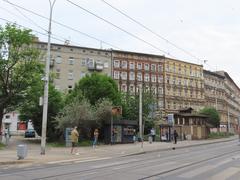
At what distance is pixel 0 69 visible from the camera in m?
34.2

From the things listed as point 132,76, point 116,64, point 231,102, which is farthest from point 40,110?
point 231,102

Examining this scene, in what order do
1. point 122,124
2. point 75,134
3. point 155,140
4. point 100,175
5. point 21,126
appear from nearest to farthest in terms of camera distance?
point 100,175 < point 75,134 < point 122,124 < point 155,140 < point 21,126

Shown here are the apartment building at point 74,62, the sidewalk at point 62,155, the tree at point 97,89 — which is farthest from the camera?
the apartment building at point 74,62

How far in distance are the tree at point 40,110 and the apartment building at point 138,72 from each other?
36341 mm

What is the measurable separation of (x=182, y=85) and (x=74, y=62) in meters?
29.8

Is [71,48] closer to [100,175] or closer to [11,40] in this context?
[11,40]

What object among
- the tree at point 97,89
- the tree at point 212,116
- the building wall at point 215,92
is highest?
the building wall at point 215,92

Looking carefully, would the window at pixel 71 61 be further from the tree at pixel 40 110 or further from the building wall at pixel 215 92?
the building wall at pixel 215 92

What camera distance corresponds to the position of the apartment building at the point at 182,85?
86625 mm

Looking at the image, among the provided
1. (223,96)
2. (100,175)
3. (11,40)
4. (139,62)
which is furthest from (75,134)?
(223,96)

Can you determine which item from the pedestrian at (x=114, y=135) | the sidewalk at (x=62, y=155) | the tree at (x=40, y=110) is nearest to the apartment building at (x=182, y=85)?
the tree at (x=40, y=110)

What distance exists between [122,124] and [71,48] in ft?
143

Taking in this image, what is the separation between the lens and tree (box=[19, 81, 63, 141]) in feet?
123

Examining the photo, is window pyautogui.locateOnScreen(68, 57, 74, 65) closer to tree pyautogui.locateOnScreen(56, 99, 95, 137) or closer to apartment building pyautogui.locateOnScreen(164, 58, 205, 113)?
apartment building pyautogui.locateOnScreen(164, 58, 205, 113)
